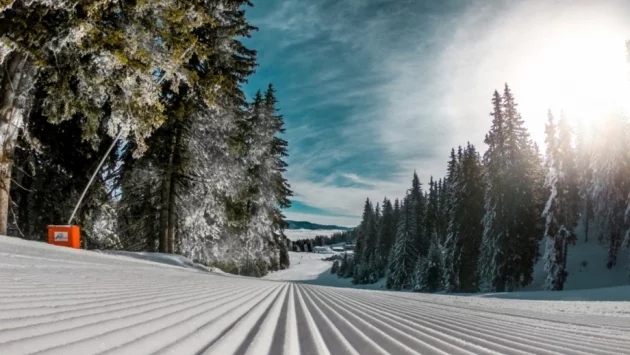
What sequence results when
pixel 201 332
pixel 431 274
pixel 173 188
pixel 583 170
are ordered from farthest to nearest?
pixel 583 170 < pixel 431 274 < pixel 173 188 < pixel 201 332

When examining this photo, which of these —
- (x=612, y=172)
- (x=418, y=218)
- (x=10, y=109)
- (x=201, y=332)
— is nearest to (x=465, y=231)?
(x=612, y=172)

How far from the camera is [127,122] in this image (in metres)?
9.22

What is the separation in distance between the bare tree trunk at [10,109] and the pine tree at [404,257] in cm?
4728

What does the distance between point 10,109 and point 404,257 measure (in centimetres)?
4914

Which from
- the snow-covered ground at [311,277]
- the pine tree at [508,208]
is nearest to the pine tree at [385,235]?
the snow-covered ground at [311,277]

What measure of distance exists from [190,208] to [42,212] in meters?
5.54

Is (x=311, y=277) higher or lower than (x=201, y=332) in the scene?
lower

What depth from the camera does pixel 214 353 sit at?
140 centimetres

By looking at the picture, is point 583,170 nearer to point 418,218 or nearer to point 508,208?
point 508,208

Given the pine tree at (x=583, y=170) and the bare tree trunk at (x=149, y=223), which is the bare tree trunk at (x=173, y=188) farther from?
the pine tree at (x=583, y=170)

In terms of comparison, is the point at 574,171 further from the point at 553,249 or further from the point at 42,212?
the point at 42,212

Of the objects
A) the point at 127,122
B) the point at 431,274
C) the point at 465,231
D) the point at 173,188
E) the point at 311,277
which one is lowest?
the point at 311,277

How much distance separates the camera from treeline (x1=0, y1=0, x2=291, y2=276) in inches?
314

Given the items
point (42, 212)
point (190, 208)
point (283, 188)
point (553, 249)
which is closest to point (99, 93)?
point (42, 212)
